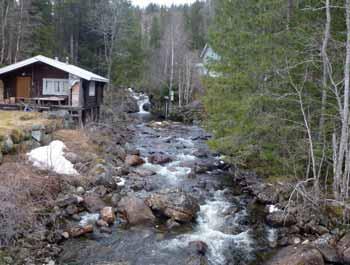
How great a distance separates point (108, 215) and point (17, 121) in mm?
9000

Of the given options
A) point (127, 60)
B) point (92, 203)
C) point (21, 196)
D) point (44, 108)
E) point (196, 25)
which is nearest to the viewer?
point (21, 196)

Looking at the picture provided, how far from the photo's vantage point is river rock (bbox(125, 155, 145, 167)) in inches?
643

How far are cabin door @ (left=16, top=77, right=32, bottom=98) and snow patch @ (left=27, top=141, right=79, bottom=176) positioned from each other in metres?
9.62

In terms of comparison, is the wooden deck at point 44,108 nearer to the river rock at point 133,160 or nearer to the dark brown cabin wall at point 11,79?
the dark brown cabin wall at point 11,79

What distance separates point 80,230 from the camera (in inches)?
359

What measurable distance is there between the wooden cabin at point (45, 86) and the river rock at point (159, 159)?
19.5 ft

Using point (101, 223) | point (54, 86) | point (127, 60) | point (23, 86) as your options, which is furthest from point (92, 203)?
point (127, 60)

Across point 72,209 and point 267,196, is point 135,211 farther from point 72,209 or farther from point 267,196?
point 267,196

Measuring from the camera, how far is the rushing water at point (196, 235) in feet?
27.2

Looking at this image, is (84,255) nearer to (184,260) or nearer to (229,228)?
(184,260)

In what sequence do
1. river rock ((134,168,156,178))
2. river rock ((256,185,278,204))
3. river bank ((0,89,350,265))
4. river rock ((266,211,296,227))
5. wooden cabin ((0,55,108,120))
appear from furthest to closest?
wooden cabin ((0,55,108,120)) < river rock ((134,168,156,178)) < river rock ((256,185,278,204)) < river rock ((266,211,296,227)) < river bank ((0,89,350,265))

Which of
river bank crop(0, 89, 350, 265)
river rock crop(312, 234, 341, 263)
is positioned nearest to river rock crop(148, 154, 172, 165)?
river bank crop(0, 89, 350, 265)

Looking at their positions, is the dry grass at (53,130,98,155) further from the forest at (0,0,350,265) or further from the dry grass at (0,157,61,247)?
the dry grass at (0,157,61,247)

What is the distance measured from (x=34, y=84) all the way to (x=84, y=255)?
1625cm
